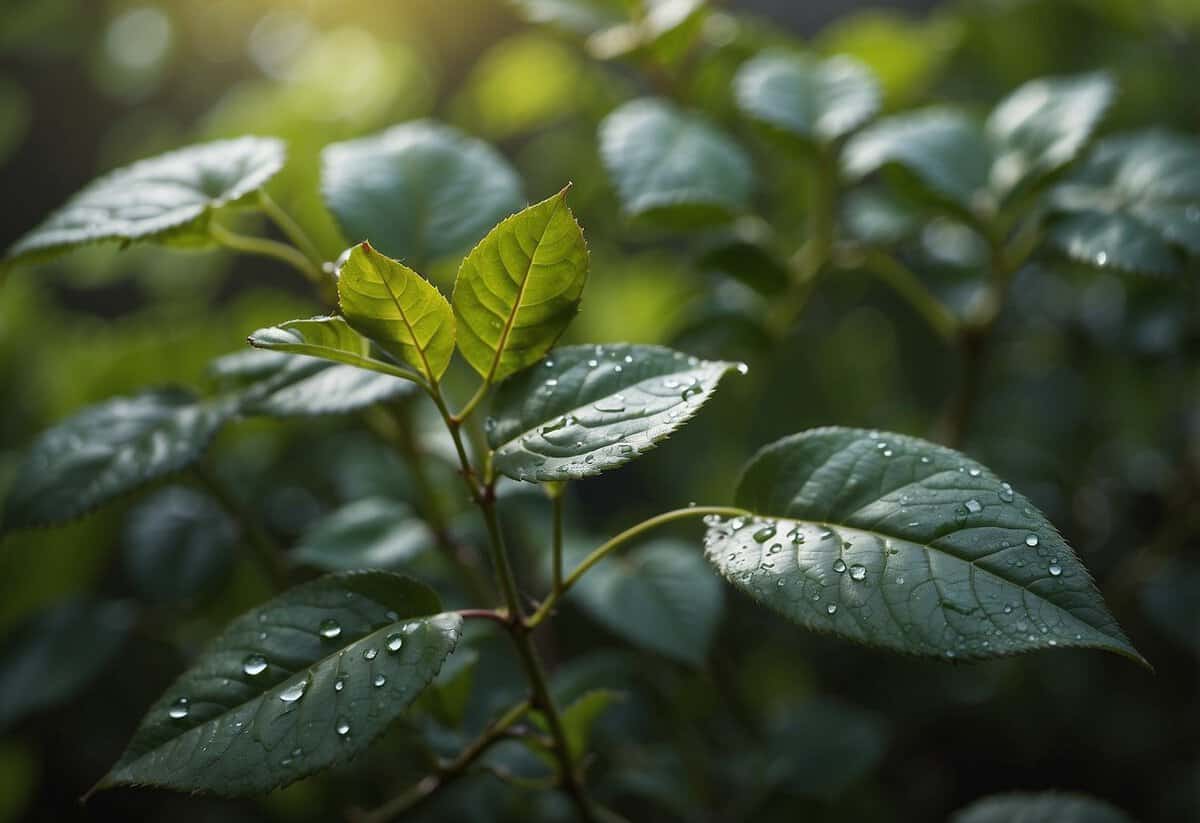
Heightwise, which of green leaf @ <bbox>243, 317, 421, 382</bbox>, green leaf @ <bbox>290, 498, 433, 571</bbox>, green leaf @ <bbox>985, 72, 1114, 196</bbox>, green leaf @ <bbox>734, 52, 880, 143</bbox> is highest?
green leaf @ <bbox>243, 317, 421, 382</bbox>

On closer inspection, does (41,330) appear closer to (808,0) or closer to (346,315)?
(346,315)

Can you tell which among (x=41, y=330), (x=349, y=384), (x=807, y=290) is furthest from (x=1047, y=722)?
(x=41, y=330)

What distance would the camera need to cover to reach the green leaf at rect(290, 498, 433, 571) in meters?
0.71

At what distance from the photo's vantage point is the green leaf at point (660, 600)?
0.70m

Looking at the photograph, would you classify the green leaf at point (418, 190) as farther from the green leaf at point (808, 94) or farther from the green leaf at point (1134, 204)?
the green leaf at point (1134, 204)

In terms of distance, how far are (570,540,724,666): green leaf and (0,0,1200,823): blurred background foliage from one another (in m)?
0.08

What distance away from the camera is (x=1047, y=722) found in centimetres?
99

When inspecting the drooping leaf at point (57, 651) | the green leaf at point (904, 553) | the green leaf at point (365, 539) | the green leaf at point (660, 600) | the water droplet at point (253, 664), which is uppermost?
the green leaf at point (904, 553)

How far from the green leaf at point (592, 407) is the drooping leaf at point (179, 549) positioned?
485 millimetres

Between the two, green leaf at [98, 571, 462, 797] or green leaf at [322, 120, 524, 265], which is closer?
green leaf at [98, 571, 462, 797]

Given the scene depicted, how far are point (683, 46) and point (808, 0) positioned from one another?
3.85 ft

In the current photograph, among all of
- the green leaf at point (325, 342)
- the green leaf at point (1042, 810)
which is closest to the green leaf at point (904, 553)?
the green leaf at point (325, 342)

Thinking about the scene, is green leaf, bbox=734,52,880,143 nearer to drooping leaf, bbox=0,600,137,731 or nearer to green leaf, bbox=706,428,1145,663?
green leaf, bbox=706,428,1145,663

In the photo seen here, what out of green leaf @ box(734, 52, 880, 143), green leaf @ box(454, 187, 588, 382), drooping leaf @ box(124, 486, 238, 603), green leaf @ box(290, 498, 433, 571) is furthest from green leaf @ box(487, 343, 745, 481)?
drooping leaf @ box(124, 486, 238, 603)
